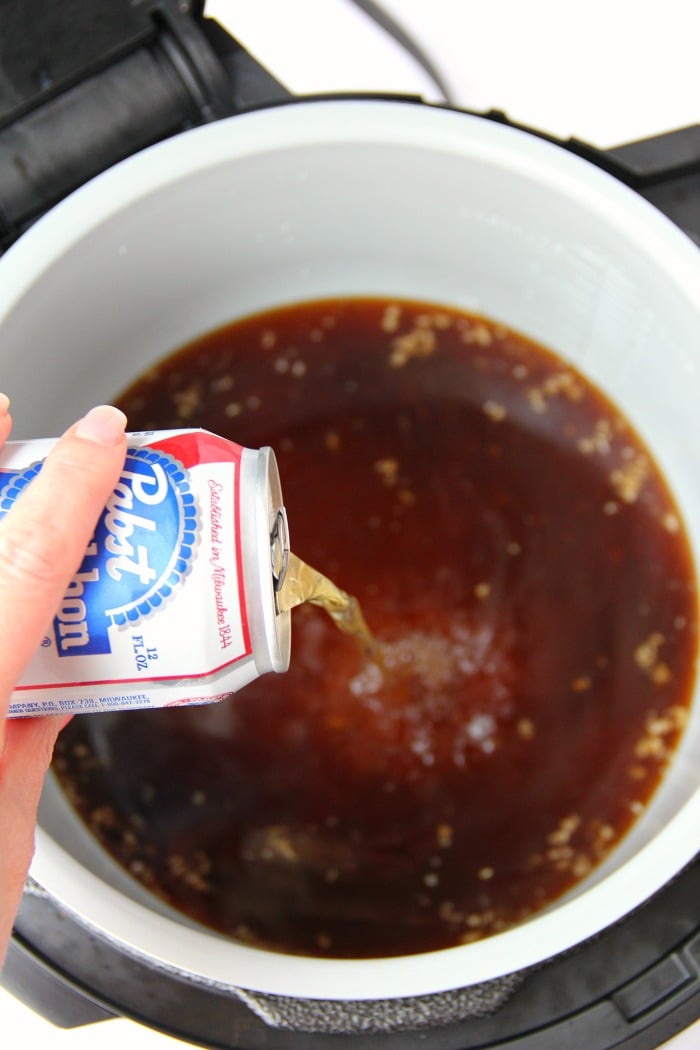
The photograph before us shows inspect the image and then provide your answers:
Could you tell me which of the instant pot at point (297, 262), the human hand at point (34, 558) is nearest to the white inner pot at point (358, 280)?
the instant pot at point (297, 262)

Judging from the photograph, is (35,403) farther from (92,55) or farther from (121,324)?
(92,55)

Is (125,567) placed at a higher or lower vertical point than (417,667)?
higher

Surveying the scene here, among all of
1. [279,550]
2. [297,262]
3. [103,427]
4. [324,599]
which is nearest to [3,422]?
[103,427]

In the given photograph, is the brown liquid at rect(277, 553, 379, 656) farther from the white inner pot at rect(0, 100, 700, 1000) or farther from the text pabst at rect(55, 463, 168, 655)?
the white inner pot at rect(0, 100, 700, 1000)

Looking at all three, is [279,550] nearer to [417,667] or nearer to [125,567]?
[125,567]

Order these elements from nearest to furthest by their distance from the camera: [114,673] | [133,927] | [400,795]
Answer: [114,673]
[133,927]
[400,795]

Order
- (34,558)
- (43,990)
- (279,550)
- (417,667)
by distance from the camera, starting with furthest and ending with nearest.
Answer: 1. (417,667)
2. (43,990)
3. (279,550)
4. (34,558)

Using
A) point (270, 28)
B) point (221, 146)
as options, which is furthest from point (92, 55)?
point (270, 28)

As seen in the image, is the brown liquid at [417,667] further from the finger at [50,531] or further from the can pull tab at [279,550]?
the finger at [50,531]
